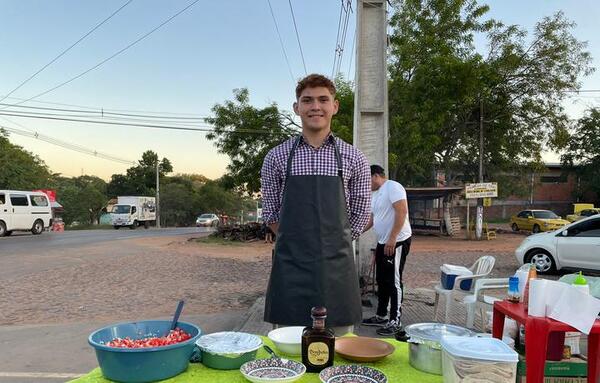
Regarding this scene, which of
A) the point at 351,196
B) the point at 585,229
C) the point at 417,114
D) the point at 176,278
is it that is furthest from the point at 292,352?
the point at 417,114

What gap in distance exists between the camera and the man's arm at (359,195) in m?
2.40

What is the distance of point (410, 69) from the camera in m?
20.7

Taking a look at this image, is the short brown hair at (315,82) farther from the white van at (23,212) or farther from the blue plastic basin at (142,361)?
the white van at (23,212)

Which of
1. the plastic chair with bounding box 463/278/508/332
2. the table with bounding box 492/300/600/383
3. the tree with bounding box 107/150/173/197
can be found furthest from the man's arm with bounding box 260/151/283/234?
Result: the tree with bounding box 107/150/173/197

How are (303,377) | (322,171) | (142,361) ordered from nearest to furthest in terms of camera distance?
(142,361) < (303,377) < (322,171)

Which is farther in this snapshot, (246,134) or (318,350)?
(246,134)

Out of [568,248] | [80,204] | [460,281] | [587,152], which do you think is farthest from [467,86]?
[80,204]

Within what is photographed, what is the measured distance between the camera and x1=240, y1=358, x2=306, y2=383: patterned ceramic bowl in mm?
1654

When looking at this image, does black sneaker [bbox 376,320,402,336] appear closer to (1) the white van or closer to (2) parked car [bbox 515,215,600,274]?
(2) parked car [bbox 515,215,600,274]

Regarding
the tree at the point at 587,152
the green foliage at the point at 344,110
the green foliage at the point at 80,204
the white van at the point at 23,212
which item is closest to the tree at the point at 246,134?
the green foliage at the point at 344,110

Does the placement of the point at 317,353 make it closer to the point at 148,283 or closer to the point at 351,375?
the point at 351,375

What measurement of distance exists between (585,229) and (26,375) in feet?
35.3

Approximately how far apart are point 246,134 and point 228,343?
845 inches

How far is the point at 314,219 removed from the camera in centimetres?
214
